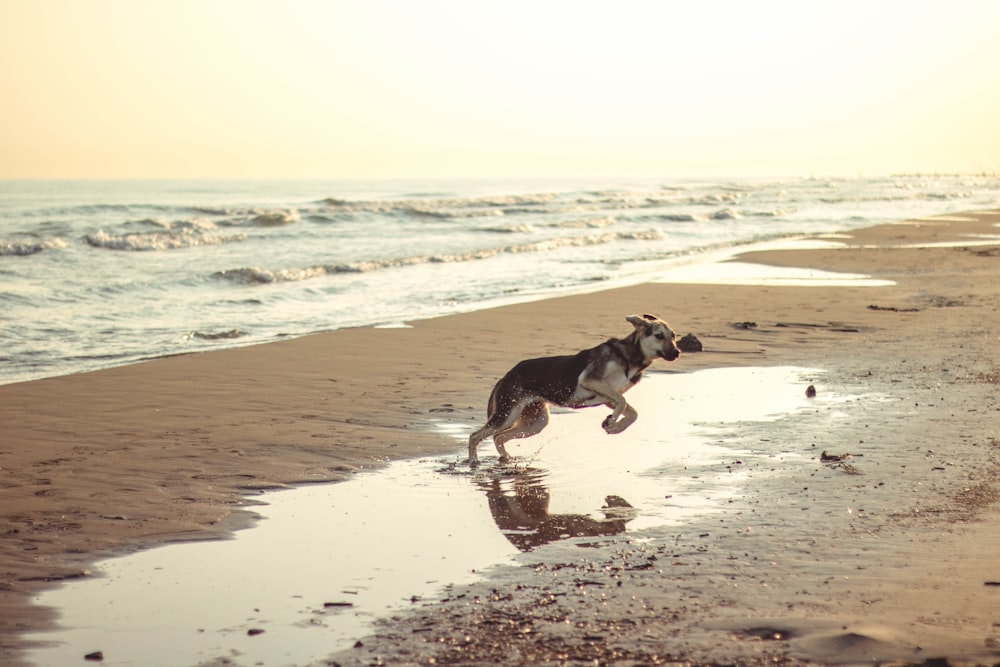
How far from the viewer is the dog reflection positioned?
24.0ft

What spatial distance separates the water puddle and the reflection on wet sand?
1 cm

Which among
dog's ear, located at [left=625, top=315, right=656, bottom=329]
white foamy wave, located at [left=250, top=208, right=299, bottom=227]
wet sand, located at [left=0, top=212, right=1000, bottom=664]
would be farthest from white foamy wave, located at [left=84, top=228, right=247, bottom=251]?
dog's ear, located at [left=625, top=315, right=656, bottom=329]

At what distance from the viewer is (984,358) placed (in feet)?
44.8

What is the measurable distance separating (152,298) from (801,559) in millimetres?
20337

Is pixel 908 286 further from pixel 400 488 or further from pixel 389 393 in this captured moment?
pixel 400 488

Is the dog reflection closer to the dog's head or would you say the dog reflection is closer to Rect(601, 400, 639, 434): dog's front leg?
Rect(601, 400, 639, 434): dog's front leg

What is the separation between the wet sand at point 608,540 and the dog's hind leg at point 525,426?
2.01ft

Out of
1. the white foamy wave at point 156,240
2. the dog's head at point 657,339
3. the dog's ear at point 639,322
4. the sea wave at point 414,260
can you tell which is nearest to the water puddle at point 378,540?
the dog's head at point 657,339

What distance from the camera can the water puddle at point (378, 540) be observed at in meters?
5.57

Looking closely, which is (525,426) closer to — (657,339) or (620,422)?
(620,422)

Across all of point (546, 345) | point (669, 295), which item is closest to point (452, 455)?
point (546, 345)

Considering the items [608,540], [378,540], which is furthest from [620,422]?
[378,540]

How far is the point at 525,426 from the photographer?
9.92 m

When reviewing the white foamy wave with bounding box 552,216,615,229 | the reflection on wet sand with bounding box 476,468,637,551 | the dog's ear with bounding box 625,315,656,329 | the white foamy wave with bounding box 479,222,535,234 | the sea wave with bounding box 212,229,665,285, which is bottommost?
the reflection on wet sand with bounding box 476,468,637,551
